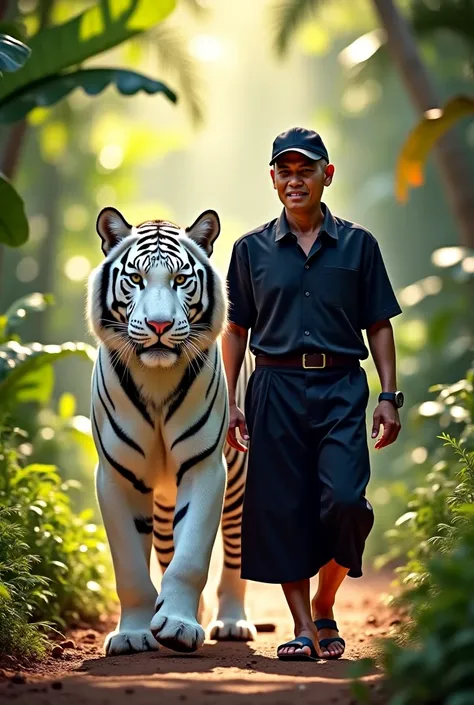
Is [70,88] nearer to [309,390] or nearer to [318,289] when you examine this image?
[318,289]

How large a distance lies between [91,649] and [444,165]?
307 inches

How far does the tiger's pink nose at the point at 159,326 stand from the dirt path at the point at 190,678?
129 centimetres

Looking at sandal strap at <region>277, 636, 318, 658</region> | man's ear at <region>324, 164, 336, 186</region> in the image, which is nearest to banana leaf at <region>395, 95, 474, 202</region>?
man's ear at <region>324, 164, 336, 186</region>

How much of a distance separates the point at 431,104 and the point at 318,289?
7.31 m

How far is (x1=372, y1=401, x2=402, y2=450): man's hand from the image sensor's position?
5.29 m

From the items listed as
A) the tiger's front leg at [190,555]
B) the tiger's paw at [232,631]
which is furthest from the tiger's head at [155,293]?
the tiger's paw at [232,631]

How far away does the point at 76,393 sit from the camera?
27234 mm

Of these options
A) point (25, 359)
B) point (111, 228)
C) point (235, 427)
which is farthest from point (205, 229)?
point (25, 359)

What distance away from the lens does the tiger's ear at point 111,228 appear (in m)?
5.43

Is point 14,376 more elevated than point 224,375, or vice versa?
point 14,376

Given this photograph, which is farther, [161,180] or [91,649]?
[161,180]

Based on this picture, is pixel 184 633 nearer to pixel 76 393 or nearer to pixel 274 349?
pixel 274 349

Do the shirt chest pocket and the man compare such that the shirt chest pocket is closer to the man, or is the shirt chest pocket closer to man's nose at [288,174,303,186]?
the man

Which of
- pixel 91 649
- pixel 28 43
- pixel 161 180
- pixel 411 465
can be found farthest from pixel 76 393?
pixel 161 180
